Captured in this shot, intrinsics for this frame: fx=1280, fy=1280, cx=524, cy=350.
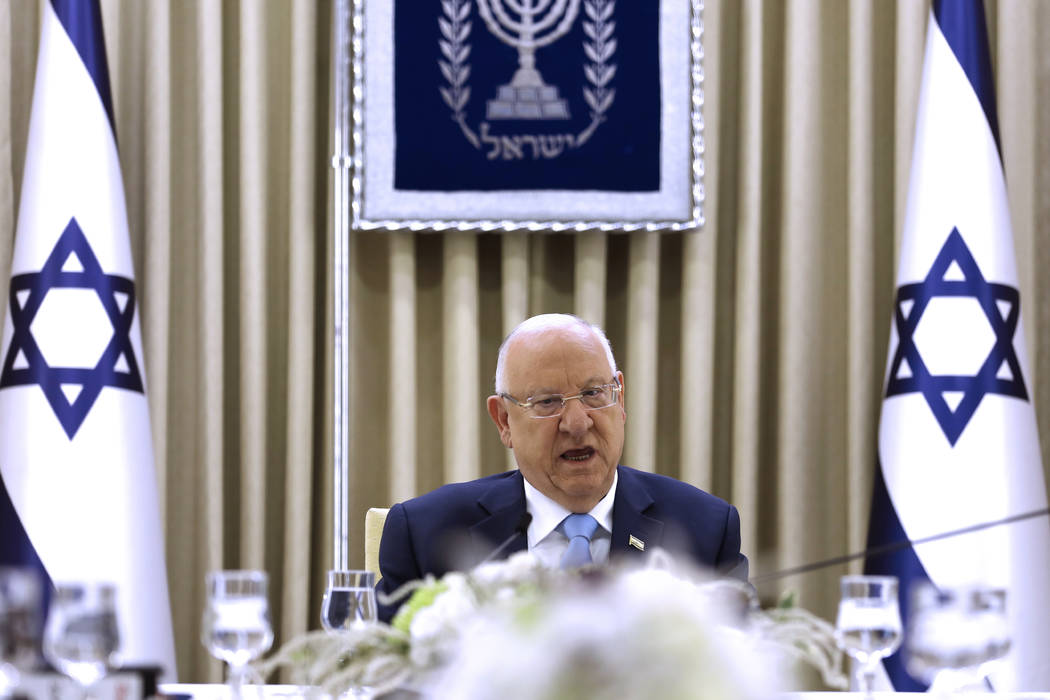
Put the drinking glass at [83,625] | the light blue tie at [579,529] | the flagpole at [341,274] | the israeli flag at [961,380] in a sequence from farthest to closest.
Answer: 1. the flagpole at [341,274]
2. the israeli flag at [961,380]
3. the light blue tie at [579,529]
4. the drinking glass at [83,625]

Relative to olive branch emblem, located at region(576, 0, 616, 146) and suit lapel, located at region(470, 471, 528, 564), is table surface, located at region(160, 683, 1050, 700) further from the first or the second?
olive branch emblem, located at region(576, 0, 616, 146)

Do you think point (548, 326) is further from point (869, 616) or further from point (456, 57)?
point (456, 57)

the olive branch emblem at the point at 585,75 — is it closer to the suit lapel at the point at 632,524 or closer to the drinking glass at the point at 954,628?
the suit lapel at the point at 632,524

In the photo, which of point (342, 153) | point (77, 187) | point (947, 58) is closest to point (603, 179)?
point (342, 153)

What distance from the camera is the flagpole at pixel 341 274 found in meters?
3.62

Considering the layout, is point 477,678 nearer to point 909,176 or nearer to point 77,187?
point 77,187

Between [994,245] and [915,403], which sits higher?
[994,245]

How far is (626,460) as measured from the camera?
385 cm

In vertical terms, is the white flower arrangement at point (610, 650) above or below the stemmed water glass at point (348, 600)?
above

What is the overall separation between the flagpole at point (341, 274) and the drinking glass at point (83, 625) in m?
2.22

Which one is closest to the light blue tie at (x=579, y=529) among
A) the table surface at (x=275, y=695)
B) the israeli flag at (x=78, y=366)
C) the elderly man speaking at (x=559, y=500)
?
the elderly man speaking at (x=559, y=500)

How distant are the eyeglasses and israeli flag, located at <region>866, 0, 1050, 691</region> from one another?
1.30m

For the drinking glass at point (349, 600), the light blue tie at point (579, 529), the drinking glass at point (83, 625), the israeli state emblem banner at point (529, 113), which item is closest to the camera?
the drinking glass at point (83, 625)

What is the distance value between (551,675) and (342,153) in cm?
310
